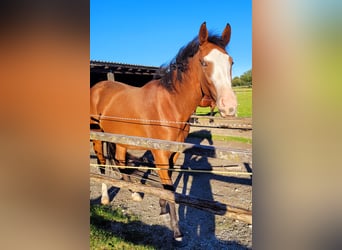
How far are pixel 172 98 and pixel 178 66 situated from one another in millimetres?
173

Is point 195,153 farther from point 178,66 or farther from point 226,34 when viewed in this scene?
point 178,66

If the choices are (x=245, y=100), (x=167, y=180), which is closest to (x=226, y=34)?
(x=245, y=100)

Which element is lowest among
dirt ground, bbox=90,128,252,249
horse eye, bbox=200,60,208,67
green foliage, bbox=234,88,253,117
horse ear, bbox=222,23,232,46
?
dirt ground, bbox=90,128,252,249

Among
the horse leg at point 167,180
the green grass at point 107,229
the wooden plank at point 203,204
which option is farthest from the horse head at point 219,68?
the green grass at point 107,229

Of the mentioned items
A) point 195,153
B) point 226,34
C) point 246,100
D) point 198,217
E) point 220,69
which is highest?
point 226,34

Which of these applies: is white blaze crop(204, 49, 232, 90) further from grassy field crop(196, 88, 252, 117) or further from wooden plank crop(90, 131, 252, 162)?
wooden plank crop(90, 131, 252, 162)

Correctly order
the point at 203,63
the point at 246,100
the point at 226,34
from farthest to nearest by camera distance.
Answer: the point at 203,63
the point at 226,34
the point at 246,100

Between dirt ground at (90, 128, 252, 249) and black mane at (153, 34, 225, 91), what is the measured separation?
455 millimetres


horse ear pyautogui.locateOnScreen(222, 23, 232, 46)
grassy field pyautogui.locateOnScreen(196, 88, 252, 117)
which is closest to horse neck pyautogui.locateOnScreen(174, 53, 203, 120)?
horse ear pyautogui.locateOnScreen(222, 23, 232, 46)

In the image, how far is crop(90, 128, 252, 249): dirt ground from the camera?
139cm

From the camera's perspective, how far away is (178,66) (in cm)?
135
